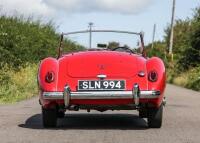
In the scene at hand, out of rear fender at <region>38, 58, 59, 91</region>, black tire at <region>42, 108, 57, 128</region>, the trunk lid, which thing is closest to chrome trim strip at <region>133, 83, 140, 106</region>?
the trunk lid

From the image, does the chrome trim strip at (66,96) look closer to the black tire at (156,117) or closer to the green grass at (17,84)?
the black tire at (156,117)

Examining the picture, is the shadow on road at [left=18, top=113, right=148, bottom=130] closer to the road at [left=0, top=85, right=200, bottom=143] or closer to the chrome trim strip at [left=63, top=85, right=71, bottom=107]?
the road at [left=0, top=85, right=200, bottom=143]

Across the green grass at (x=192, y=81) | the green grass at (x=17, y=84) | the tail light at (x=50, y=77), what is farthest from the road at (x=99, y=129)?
the green grass at (x=192, y=81)

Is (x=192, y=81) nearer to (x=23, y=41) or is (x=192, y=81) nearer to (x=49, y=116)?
(x=23, y=41)

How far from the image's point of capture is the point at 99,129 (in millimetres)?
9938

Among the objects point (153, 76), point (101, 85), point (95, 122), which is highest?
point (153, 76)

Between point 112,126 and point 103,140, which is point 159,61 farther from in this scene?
point 103,140

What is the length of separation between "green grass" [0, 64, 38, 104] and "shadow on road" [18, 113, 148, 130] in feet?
18.6

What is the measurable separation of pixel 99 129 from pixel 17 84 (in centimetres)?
1284

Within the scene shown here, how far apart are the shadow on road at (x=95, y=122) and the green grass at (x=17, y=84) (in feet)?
18.6

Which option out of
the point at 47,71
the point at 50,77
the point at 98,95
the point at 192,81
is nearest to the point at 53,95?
the point at 50,77

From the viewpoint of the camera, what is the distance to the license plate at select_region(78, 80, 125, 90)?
9688 millimetres

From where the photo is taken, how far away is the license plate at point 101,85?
31.8ft

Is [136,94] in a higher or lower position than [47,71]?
lower
